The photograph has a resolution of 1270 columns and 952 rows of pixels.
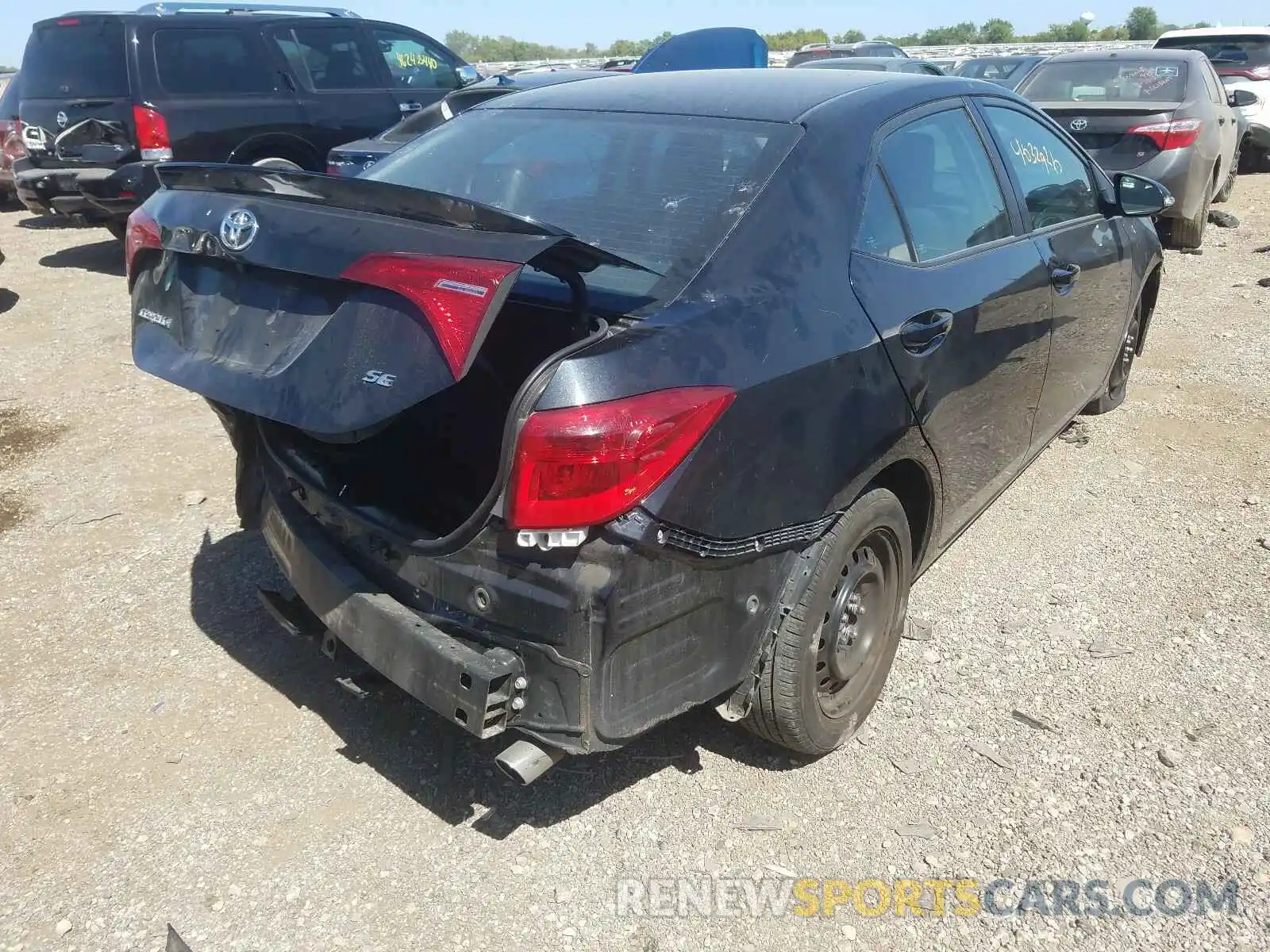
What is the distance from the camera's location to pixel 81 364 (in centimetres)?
634

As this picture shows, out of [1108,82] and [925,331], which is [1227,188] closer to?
[1108,82]

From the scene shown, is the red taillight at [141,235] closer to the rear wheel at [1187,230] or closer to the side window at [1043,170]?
the side window at [1043,170]

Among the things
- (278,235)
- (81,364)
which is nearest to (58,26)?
(81,364)

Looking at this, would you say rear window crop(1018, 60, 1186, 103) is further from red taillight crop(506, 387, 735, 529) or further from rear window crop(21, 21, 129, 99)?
red taillight crop(506, 387, 735, 529)

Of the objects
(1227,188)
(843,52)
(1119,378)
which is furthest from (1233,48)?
(1119,378)

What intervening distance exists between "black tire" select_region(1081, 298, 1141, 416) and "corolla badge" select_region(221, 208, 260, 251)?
426 cm

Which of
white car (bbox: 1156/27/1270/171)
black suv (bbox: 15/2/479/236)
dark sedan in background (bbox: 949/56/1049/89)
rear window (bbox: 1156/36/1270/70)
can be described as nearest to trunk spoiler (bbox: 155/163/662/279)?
black suv (bbox: 15/2/479/236)

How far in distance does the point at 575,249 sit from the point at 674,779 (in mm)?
1506

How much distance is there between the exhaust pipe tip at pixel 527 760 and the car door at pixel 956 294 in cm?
133

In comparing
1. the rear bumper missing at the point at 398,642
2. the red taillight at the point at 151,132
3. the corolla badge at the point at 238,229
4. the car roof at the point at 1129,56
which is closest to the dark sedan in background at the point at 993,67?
the car roof at the point at 1129,56

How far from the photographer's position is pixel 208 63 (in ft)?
28.7

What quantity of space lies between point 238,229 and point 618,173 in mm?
1028

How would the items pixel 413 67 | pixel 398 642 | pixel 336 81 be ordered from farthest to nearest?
pixel 413 67
pixel 336 81
pixel 398 642

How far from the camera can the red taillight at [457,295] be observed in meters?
2.04
